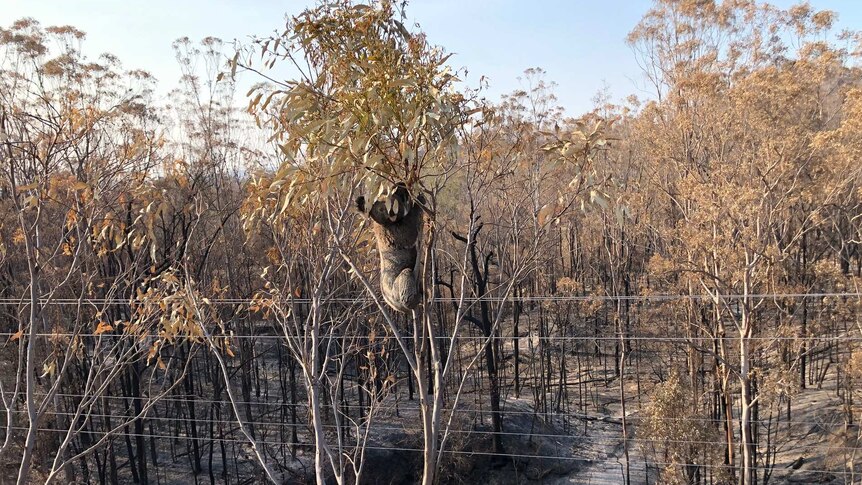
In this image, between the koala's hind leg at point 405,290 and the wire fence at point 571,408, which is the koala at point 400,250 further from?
the wire fence at point 571,408

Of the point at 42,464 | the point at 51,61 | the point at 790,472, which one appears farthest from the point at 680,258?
the point at 42,464

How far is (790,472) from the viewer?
1133 cm

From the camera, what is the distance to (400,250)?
2318mm

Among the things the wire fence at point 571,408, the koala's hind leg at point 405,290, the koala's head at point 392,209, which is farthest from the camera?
the wire fence at point 571,408

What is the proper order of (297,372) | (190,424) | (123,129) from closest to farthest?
(123,129) < (190,424) < (297,372)

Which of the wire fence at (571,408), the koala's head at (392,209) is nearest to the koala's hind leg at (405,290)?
the koala's head at (392,209)

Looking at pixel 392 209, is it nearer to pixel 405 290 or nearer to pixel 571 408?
pixel 405 290

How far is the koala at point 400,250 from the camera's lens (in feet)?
7.43

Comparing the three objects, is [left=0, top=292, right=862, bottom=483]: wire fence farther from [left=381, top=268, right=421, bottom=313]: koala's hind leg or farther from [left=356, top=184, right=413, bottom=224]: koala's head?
[left=356, top=184, right=413, bottom=224]: koala's head

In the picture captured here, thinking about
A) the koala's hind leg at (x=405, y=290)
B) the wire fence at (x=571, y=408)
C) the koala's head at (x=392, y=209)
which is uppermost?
the koala's head at (x=392, y=209)

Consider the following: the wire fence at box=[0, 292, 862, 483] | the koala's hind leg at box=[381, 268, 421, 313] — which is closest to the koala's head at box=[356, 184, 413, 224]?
the koala's hind leg at box=[381, 268, 421, 313]

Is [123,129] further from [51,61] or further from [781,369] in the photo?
[781,369]

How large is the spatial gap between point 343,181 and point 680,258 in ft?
29.1

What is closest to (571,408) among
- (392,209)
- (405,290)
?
(405,290)
